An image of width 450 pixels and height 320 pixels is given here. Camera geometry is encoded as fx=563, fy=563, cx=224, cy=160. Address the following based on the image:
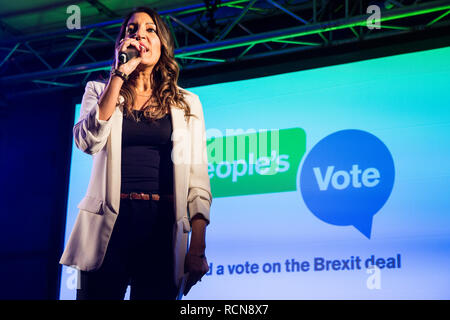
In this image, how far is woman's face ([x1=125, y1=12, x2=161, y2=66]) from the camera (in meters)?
1.53

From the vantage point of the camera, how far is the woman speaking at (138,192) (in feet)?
4.42

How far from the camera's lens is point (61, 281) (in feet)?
16.3

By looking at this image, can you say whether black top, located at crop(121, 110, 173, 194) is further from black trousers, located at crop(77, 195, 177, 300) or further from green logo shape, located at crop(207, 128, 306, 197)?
green logo shape, located at crop(207, 128, 306, 197)

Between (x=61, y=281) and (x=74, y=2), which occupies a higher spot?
(x=74, y=2)

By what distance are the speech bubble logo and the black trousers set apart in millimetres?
2960

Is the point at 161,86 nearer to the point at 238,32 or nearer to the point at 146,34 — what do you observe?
the point at 146,34

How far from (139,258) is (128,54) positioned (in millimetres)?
526

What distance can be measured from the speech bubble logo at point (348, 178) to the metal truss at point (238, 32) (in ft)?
3.08

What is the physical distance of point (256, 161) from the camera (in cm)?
450

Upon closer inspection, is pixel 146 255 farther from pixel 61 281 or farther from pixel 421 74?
pixel 61 281

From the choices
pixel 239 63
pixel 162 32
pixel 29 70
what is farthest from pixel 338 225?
pixel 29 70

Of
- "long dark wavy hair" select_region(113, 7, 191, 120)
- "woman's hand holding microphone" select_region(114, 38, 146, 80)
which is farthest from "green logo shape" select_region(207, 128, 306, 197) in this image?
"woman's hand holding microphone" select_region(114, 38, 146, 80)

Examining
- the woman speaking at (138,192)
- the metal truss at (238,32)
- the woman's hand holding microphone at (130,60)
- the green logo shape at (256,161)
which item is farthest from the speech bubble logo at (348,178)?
the woman's hand holding microphone at (130,60)
